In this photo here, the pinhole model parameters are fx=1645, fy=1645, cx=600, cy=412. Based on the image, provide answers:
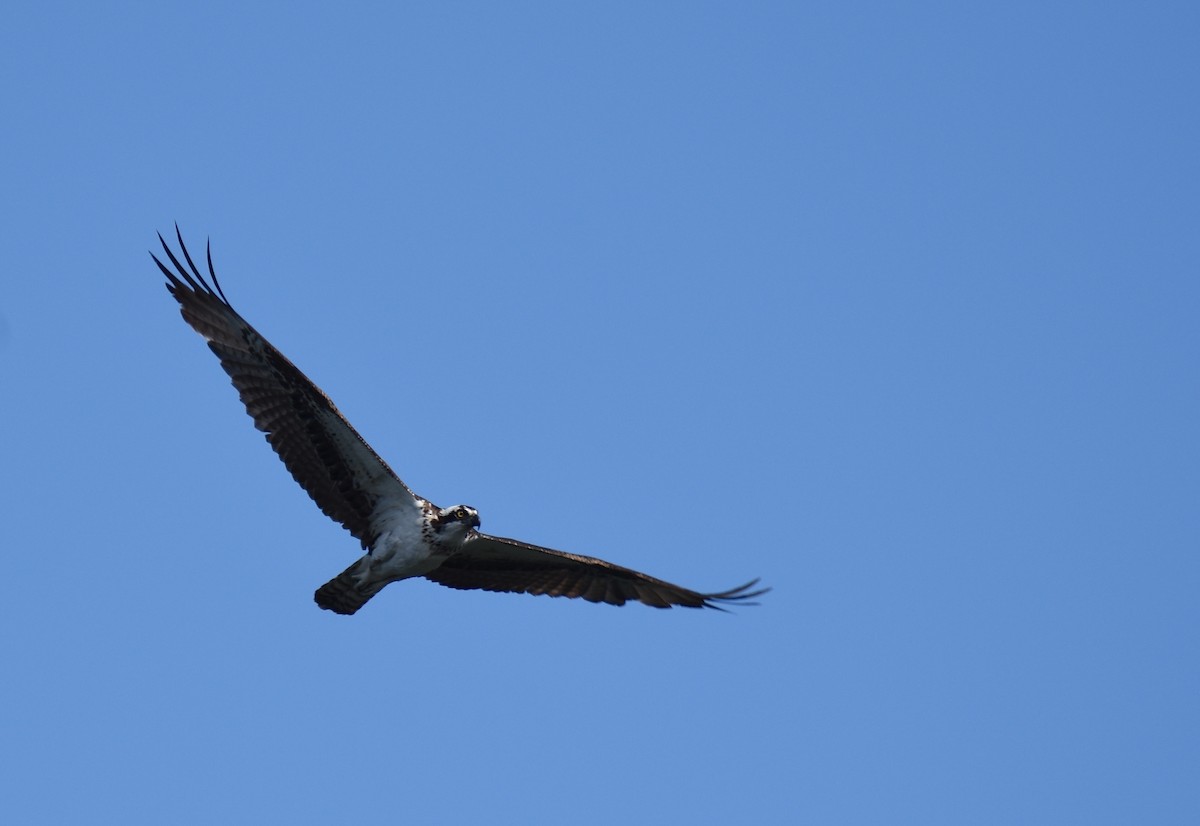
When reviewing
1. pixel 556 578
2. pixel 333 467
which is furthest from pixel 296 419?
pixel 556 578

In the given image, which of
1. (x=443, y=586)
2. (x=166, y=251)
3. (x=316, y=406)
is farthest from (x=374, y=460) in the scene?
(x=166, y=251)

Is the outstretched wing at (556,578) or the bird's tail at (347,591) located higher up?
the outstretched wing at (556,578)

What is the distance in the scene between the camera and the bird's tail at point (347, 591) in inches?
757

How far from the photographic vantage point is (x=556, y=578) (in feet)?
68.0

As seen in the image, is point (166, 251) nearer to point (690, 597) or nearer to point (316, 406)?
point (316, 406)

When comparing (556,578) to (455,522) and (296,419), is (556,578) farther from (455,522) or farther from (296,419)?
(296,419)

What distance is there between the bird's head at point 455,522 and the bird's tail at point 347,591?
0.96m

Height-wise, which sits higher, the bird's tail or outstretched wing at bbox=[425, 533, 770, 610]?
outstretched wing at bbox=[425, 533, 770, 610]

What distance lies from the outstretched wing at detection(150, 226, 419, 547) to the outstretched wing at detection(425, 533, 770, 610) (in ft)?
4.58

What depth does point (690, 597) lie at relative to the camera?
2062 cm

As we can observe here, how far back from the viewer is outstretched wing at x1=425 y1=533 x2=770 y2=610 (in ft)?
66.7

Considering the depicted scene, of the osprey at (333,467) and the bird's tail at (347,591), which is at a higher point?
the osprey at (333,467)

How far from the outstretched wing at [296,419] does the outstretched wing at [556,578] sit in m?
1.40

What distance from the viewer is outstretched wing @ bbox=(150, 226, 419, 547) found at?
19109mm
